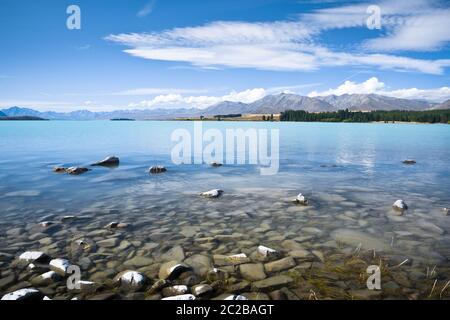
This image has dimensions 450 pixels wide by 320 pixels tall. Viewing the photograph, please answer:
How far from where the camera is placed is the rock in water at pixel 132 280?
8695 millimetres

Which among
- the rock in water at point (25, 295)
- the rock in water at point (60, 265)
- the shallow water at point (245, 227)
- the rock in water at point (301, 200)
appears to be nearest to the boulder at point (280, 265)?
the shallow water at point (245, 227)

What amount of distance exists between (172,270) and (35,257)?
4473mm

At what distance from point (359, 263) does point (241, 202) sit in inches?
320

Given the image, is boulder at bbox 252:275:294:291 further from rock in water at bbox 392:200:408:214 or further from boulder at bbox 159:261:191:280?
rock in water at bbox 392:200:408:214

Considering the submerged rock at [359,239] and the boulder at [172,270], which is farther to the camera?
the submerged rock at [359,239]

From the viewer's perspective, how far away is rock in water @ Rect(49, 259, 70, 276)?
945 centimetres

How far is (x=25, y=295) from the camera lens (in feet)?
25.7

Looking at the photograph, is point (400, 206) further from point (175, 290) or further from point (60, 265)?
point (60, 265)

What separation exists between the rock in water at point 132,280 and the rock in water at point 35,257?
109 inches

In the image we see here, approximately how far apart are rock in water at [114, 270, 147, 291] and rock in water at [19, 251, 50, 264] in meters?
2.78

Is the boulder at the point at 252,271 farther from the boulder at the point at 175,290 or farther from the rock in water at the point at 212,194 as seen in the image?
the rock in water at the point at 212,194

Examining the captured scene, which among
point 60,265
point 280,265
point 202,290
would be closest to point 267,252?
point 280,265
